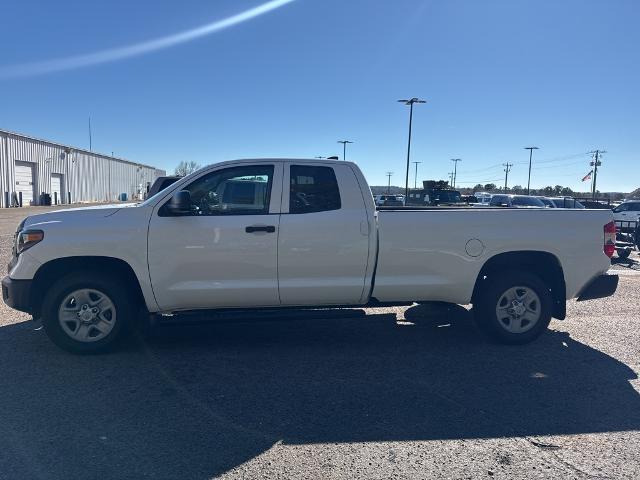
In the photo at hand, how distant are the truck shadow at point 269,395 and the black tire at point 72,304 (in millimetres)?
139

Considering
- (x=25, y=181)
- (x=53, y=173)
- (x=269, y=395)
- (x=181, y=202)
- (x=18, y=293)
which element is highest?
(x=53, y=173)

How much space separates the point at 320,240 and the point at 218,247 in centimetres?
104

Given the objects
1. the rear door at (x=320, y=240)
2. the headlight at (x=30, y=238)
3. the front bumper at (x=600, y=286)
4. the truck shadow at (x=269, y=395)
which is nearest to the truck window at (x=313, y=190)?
the rear door at (x=320, y=240)

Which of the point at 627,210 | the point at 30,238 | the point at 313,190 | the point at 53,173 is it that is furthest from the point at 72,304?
the point at 53,173

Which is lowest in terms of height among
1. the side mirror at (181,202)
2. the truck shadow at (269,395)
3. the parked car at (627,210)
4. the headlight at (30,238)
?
the truck shadow at (269,395)

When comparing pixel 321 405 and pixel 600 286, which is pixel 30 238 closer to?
pixel 321 405

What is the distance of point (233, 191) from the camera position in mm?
5273

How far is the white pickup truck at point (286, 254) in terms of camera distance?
5.02m

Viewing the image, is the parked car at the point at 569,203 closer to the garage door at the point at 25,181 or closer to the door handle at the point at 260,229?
the door handle at the point at 260,229

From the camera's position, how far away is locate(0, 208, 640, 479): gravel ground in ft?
10.7

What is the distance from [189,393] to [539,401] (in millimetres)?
2965

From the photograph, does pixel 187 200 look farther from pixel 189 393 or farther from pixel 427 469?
pixel 427 469

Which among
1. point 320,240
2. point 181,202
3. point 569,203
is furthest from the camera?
point 569,203

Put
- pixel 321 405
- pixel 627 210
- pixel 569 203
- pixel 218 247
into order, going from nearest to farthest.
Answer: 1. pixel 321 405
2. pixel 218 247
3. pixel 627 210
4. pixel 569 203
